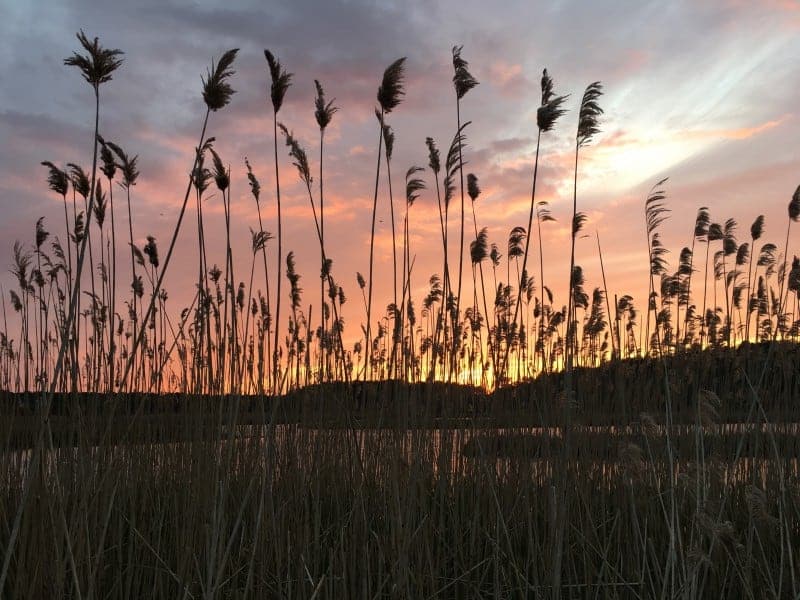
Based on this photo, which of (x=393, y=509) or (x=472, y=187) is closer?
(x=393, y=509)

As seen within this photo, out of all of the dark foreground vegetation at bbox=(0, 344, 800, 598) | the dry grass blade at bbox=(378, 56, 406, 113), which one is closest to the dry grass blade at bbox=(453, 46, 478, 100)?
the dry grass blade at bbox=(378, 56, 406, 113)

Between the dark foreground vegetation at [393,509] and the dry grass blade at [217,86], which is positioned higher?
the dry grass blade at [217,86]

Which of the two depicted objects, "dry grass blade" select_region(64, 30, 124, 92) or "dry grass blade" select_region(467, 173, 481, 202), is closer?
"dry grass blade" select_region(64, 30, 124, 92)

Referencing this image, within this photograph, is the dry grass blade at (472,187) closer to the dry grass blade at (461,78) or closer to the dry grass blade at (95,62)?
the dry grass blade at (461,78)

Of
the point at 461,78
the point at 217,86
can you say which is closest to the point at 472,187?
the point at 461,78

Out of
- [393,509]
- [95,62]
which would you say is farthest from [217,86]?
[393,509]

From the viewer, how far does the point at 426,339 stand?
24.1 ft

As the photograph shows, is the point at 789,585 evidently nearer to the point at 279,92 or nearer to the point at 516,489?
the point at 516,489

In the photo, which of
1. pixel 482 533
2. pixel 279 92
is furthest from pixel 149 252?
pixel 482 533

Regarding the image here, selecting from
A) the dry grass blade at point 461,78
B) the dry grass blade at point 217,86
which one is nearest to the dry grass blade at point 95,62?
the dry grass blade at point 217,86

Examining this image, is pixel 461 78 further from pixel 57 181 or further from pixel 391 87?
pixel 57 181

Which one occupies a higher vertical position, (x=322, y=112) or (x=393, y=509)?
(x=322, y=112)

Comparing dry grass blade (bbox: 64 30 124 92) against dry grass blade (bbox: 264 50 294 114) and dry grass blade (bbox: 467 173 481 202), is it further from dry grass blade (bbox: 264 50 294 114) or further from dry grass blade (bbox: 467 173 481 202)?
dry grass blade (bbox: 467 173 481 202)

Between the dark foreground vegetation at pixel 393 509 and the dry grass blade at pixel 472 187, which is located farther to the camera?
the dry grass blade at pixel 472 187
